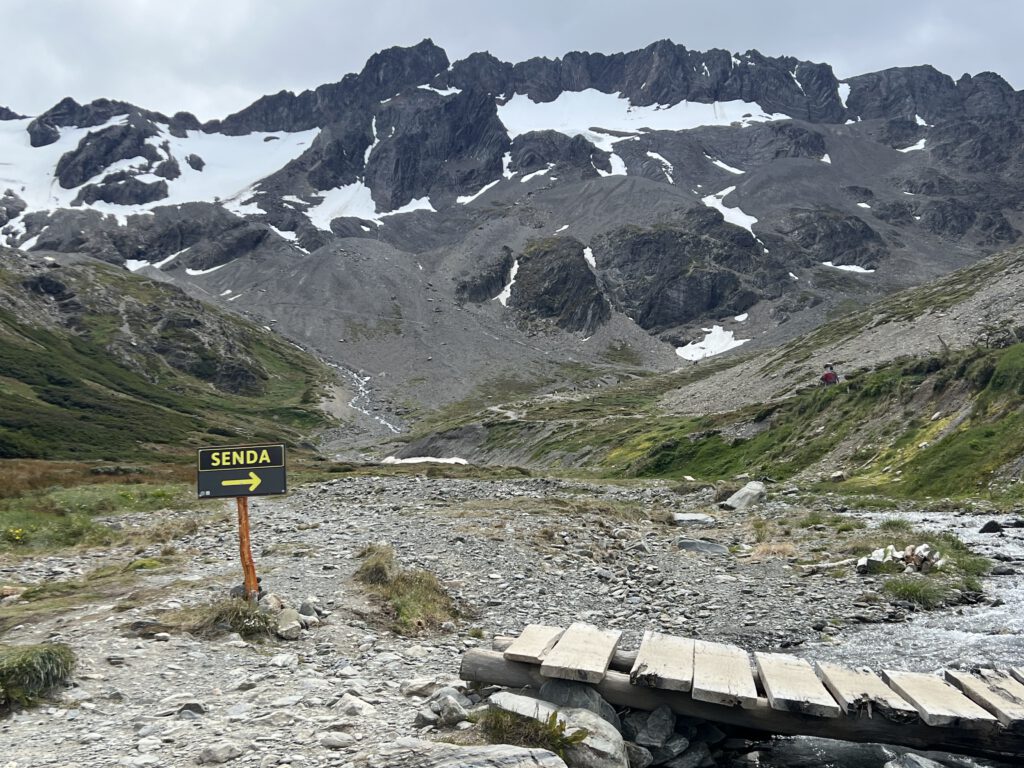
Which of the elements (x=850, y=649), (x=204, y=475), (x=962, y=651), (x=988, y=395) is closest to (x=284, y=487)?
(x=204, y=475)

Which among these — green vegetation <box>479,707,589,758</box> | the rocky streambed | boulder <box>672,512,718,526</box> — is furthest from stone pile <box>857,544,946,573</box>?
green vegetation <box>479,707,589,758</box>

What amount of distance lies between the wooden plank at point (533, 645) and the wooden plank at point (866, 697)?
12.6 feet

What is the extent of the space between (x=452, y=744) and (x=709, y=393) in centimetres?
12413

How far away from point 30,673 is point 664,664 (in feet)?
29.3

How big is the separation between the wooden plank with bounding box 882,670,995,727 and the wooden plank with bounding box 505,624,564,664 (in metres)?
4.72

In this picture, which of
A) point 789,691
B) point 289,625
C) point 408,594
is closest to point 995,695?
point 789,691

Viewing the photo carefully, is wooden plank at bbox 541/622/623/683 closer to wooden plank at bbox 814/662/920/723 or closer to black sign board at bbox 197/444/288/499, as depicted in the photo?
wooden plank at bbox 814/662/920/723

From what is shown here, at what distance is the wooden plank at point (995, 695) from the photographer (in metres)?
8.54

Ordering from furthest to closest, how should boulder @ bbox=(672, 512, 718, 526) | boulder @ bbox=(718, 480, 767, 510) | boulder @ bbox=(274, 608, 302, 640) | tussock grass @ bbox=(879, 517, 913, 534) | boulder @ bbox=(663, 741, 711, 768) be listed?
boulder @ bbox=(718, 480, 767, 510) < boulder @ bbox=(672, 512, 718, 526) < tussock grass @ bbox=(879, 517, 913, 534) < boulder @ bbox=(274, 608, 302, 640) < boulder @ bbox=(663, 741, 711, 768)

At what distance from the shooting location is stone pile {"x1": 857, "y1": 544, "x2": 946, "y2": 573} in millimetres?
19530

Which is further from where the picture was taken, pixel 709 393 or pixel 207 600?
pixel 709 393

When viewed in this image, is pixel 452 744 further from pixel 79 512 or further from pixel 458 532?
pixel 79 512

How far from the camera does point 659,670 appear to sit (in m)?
9.25

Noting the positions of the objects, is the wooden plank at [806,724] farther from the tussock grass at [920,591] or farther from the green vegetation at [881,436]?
the green vegetation at [881,436]
